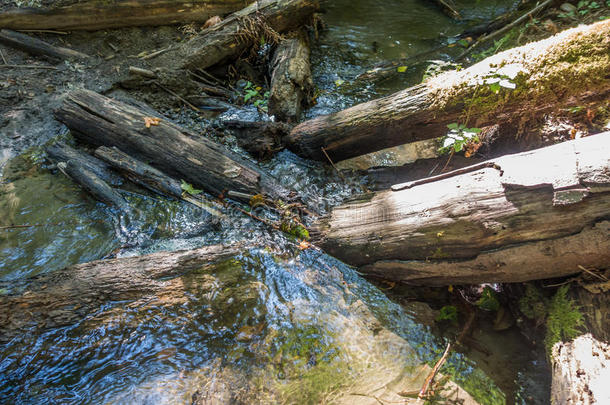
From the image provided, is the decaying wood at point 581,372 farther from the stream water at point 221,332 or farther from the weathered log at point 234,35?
the weathered log at point 234,35

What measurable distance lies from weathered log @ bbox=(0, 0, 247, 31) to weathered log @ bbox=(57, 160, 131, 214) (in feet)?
10.7

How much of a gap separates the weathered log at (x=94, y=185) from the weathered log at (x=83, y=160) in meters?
0.05

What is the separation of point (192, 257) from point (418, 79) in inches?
179

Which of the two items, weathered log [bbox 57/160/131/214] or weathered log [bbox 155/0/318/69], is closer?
weathered log [bbox 57/160/131/214]

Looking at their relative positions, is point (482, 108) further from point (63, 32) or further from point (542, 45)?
point (63, 32)

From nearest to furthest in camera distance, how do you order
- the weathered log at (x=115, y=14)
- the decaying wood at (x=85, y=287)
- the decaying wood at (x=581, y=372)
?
the decaying wood at (x=581, y=372) < the decaying wood at (x=85, y=287) < the weathered log at (x=115, y=14)

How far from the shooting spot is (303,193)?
3830 millimetres

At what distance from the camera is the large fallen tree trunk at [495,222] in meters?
2.14

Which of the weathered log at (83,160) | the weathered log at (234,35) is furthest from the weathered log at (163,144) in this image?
the weathered log at (234,35)

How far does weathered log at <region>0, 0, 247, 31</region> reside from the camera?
5418mm

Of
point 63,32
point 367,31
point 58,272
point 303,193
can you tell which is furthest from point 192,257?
point 367,31

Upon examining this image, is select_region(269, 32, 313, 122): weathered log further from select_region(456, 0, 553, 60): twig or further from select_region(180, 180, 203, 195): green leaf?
select_region(456, 0, 553, 60): twig

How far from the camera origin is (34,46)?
5336 mm

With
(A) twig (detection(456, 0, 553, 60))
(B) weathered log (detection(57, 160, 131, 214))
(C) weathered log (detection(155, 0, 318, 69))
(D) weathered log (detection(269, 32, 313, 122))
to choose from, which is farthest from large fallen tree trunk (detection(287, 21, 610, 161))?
(A) twig (detection(456, 0, 553, 60))
